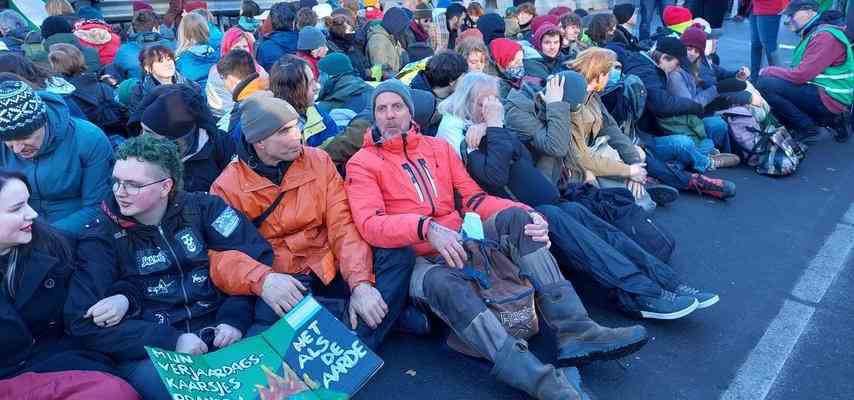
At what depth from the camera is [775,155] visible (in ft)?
20.2

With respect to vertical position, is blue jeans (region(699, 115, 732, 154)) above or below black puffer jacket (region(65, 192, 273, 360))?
below

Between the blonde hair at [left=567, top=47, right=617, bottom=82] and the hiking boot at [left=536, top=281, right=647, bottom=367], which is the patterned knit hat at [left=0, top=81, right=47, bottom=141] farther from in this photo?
the blonde hair at [left=567, top=47, right=617, bottom=82]

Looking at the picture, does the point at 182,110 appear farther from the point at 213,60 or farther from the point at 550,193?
the point at 213,60

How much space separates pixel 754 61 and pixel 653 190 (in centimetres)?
532

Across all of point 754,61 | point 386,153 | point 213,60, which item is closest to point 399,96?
point 386,153

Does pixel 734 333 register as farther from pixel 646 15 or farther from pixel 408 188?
pixel 646 15

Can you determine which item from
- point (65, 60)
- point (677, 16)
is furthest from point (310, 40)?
point (677, 16)

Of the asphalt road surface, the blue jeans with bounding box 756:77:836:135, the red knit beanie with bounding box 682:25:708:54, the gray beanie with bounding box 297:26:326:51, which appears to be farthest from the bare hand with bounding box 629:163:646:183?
the gray beanie with bounding box 297:26:326:51

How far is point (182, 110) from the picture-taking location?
11.8ft

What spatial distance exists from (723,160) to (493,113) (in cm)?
331

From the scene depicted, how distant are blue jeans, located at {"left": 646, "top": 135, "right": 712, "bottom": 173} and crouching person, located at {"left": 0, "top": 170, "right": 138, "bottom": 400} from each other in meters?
4.90

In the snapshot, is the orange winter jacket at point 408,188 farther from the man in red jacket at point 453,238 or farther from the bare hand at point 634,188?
the bare hand at point 634,188

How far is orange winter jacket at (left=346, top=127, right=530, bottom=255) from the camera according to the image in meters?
3.49

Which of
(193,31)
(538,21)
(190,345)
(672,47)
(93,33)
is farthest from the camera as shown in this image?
(538,21)
